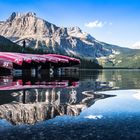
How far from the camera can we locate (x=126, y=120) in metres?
15.1

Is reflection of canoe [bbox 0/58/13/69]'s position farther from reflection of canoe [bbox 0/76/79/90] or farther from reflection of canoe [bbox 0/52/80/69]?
reflection of canoe [bbox 0/76/79/90]

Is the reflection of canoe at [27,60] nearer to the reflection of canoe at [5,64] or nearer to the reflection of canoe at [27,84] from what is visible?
the reflection of canoe at [5,64]

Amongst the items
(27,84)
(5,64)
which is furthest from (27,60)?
(27,84)

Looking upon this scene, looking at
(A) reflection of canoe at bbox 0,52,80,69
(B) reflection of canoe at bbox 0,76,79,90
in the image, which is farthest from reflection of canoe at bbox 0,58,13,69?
(B) reflection of canoe at bbox 0,76,79,90

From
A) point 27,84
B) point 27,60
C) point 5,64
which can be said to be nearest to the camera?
point 27,84

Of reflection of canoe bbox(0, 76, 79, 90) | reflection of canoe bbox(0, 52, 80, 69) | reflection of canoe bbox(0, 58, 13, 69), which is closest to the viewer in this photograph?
reflection of canoe bbox(0, 76, 79, 90)

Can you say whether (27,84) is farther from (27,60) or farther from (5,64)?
(27,60)

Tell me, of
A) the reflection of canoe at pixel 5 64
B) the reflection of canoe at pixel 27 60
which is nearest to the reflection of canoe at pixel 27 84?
the reflection of canoe at pixel 5 64

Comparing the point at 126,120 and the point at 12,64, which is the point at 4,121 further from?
the point at 12,64

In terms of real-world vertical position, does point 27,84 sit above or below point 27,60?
below

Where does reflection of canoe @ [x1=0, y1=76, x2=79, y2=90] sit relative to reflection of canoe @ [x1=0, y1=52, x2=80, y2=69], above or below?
below

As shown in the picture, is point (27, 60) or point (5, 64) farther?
point (27, 60)

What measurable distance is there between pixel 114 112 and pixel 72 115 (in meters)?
2.17

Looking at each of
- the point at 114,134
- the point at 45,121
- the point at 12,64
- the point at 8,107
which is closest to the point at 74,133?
the point at 114,134
